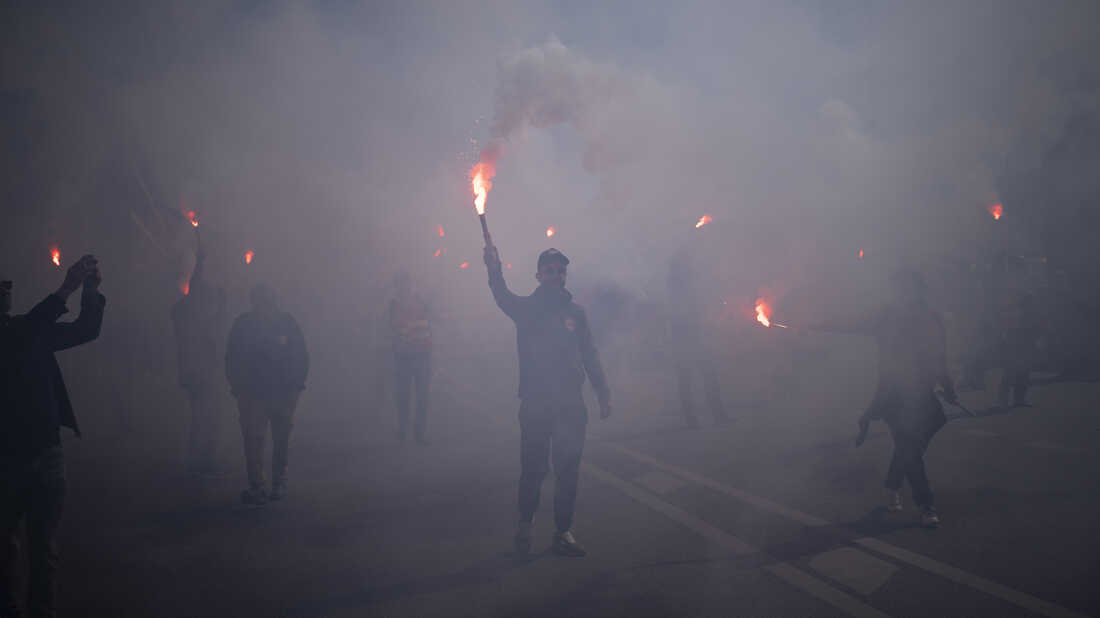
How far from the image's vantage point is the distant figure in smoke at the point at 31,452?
2.78 m

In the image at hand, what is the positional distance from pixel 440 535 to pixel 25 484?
7.75ft

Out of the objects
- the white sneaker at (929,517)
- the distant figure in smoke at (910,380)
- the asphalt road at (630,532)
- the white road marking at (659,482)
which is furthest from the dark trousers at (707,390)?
the white sneaker at (929,517)

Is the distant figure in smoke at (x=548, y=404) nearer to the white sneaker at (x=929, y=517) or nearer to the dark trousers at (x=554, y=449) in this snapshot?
the dark trousers at (x=554, y=449)

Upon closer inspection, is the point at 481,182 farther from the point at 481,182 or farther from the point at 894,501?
the point at 894,501

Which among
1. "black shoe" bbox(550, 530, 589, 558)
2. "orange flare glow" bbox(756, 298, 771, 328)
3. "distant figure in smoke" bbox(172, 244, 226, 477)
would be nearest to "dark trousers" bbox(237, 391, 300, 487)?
"distant figure in smoke" bbox(172, 244, 226, 477)

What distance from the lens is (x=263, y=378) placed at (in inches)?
200

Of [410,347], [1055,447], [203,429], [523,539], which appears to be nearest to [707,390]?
[1055,447]

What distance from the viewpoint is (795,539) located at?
4043 millimetres

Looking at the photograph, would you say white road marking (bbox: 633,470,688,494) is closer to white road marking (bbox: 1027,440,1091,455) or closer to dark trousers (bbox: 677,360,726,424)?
dark trousers (bbox: 677,360,726,424)

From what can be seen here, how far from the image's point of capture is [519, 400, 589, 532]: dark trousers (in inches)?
156

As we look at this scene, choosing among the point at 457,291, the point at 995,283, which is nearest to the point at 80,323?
the point at 995,283

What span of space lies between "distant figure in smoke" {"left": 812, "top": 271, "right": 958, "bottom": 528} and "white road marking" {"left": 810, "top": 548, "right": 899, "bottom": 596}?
31.2 inches

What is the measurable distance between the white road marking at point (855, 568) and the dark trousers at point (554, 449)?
1.49 meters

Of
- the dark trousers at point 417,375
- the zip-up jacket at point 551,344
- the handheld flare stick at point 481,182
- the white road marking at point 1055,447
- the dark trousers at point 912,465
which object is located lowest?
the white road marking at point 1055,447
